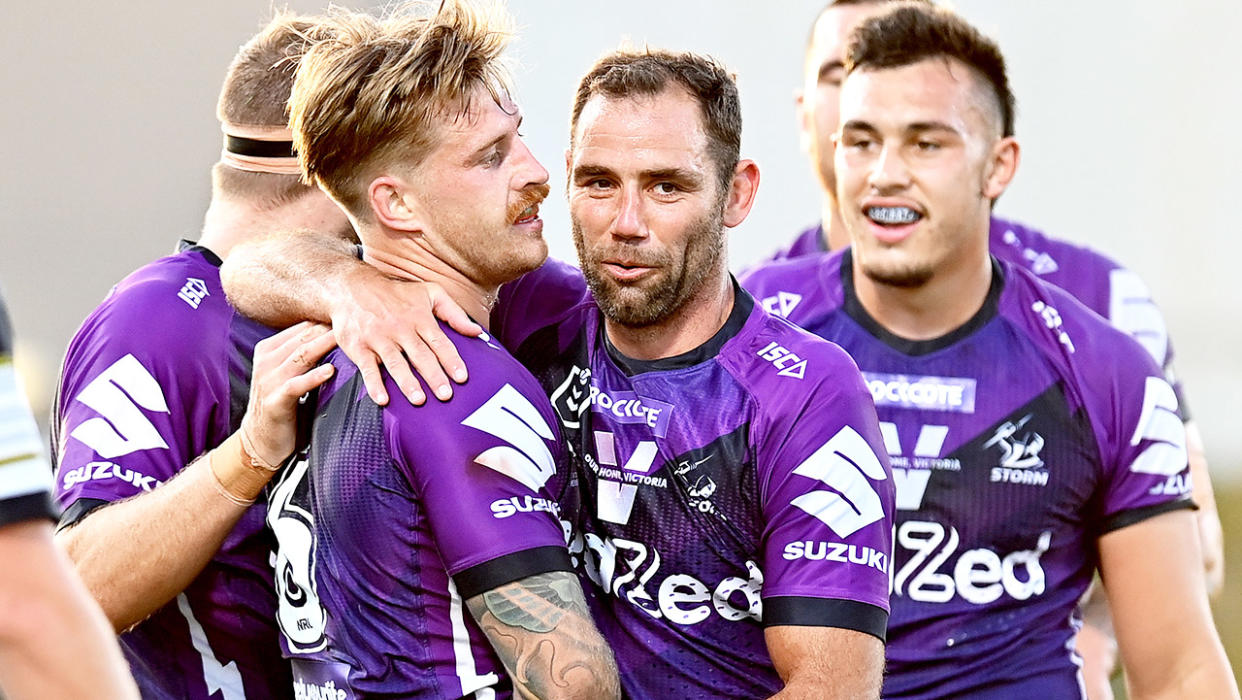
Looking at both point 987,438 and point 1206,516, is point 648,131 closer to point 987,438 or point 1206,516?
point 987,438

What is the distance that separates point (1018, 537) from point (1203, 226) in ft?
34.7

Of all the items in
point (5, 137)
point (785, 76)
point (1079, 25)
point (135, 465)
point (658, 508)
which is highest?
point (1079, 25)

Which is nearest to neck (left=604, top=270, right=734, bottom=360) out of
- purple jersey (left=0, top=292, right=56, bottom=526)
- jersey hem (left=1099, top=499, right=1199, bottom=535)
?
jersey hem (left=1099, top=499, right=1199, bottom=535)

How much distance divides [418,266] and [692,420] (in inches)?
27.0

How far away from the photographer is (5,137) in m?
12.2

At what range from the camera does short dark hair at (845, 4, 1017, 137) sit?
4.20 m

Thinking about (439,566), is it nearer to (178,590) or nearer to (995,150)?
(178,590)

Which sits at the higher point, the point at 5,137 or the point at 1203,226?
the point at 1203,226

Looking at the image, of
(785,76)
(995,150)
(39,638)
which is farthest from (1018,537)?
(785,76)

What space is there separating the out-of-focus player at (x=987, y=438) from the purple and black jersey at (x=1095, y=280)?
31.7 inches

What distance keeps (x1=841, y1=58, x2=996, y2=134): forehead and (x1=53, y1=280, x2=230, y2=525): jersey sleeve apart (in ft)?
6.44

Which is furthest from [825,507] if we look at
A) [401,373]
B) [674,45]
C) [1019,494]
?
[674,45]

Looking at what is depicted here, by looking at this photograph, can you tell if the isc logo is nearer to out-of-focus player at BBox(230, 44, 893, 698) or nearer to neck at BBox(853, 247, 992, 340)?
out-of-focus player at BBox(230, 44, 893, 698)

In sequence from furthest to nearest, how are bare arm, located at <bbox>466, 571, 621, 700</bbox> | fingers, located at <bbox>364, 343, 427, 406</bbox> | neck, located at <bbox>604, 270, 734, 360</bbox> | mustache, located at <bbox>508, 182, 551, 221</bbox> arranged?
1. neck, located at <bbox>604, 270, 734, 360</bbox>
2. mustache, located at <bbox>508, 182, 551, 221</bbox>
3. fingers, located at <bbox>364, 343, 427, 406</bbox>
4. bare arm, located at <bbox>466, 571, 621, 700</bbox>
